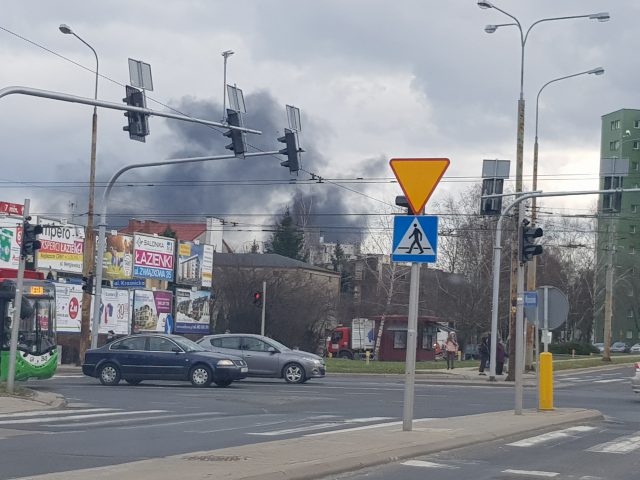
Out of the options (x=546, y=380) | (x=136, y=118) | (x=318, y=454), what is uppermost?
(x=136, y=118)

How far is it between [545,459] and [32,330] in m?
18.3

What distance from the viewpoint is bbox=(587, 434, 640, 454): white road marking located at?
14930 mm

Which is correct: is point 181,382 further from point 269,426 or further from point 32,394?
point 269,426

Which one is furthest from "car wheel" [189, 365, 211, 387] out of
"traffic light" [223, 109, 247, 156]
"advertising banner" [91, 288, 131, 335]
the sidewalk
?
"advertising banner" [91, 288, 131, 335]

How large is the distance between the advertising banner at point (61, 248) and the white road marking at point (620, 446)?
126 feet

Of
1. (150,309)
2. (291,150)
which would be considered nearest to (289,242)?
(150,309)

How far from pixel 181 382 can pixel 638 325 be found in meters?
90.0

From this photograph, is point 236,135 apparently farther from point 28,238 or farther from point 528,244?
point 528,244

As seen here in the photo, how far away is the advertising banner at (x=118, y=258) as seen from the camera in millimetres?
55219

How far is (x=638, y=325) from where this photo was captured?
374 ft

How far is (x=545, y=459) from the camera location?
1372 cm

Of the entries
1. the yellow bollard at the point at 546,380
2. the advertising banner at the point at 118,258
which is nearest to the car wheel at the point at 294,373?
the yellow bollard at the point at 546,380

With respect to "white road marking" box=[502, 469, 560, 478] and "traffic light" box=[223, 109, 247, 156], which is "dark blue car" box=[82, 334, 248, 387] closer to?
"traffic light" box=[223, 109, 247, 156]

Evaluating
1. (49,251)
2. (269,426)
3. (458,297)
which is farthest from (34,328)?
(458,297)
